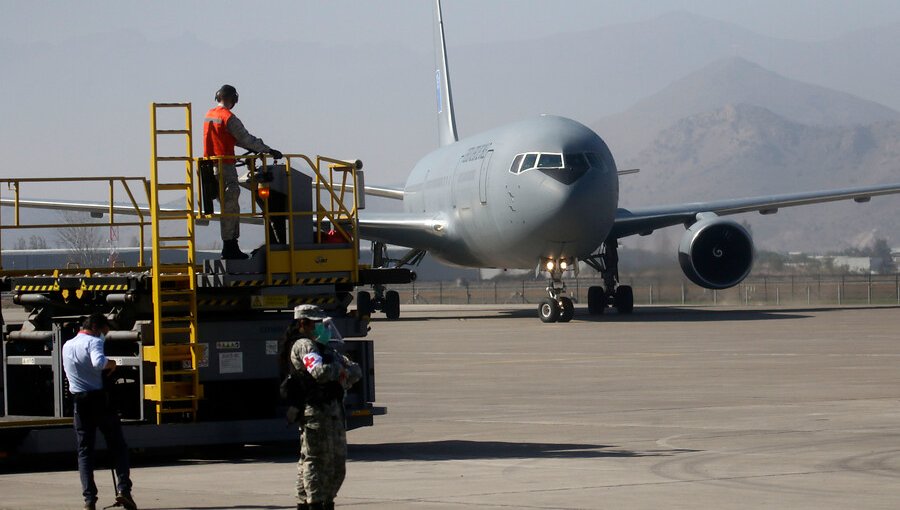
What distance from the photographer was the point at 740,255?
133ft

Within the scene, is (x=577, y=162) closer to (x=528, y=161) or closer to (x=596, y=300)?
(x=528, y=161)

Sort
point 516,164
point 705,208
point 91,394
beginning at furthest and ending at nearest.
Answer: point 705,208, point 516,164, point 91,394

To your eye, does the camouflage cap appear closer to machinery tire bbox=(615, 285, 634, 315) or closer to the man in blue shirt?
the man in blue shirt

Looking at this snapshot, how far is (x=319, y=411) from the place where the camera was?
978cm

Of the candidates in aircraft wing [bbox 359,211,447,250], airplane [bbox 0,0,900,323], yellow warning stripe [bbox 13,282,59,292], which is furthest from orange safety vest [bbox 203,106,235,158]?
aircraft wing [bbox 359,211,447,250]

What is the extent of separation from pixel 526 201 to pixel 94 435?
25.2 metres

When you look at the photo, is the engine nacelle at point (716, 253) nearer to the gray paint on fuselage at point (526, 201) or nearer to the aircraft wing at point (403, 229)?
the gray paint on fuselage at point (526, 201)

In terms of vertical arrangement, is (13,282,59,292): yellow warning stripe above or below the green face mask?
above

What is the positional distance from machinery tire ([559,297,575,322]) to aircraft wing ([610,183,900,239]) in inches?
219

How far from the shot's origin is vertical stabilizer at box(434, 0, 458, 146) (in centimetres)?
5306

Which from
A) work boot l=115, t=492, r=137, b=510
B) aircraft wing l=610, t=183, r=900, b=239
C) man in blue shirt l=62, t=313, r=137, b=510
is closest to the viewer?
work boot l=115, t=492, r=137, b=510

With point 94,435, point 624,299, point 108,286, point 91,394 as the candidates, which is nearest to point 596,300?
point 624,299

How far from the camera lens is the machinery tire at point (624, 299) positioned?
42969mm

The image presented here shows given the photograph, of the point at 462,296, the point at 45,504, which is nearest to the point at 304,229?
the point at 45,504
